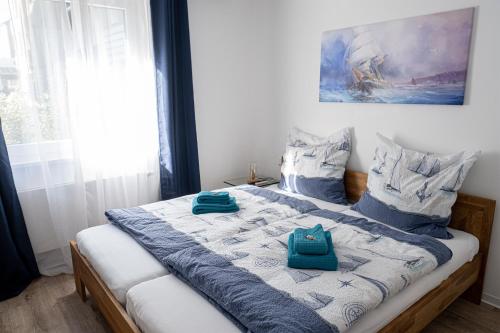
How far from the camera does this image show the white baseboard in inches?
89.9

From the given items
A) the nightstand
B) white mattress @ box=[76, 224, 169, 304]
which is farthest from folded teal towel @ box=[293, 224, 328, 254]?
the nightstand

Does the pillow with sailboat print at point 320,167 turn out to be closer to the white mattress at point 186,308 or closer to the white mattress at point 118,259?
the white mattress at point 186,308

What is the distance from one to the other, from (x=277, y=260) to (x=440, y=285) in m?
0.92

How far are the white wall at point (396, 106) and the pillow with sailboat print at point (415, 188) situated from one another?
0.14 meters

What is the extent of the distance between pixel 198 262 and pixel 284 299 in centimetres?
50

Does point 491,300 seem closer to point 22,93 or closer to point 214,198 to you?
point 214,198

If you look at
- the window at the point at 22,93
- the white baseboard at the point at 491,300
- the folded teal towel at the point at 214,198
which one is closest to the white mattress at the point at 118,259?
the folded teal towel at the point at 214,198

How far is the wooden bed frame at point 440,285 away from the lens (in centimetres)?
167

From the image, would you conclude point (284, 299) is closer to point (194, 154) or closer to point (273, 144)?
point (194, 154)

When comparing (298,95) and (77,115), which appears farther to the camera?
(298,95)

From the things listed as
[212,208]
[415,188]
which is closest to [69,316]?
[212,208]

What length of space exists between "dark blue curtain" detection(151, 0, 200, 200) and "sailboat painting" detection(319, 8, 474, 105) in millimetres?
1228

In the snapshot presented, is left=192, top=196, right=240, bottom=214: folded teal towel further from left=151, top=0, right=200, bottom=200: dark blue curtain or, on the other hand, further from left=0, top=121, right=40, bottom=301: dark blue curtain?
left=0, top=121, right=40, bottom=301: dark blue curtain

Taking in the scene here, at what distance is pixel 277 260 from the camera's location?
1.78m
